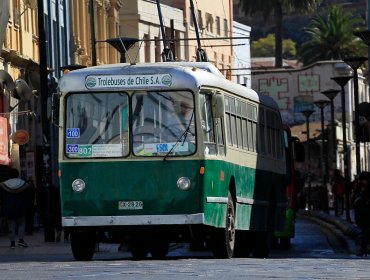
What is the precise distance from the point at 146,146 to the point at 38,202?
2217 centimetres

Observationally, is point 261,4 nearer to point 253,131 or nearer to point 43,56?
point 43,56

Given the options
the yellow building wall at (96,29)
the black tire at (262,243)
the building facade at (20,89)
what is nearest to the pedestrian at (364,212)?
the black tire at (262,243)

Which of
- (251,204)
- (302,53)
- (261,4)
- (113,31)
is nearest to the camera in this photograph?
(251,204)

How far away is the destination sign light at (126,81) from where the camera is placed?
2612cm

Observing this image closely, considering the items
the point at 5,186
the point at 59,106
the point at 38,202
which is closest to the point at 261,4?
the point at 38,202

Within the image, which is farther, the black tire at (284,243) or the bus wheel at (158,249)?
the black tire at (284,243)

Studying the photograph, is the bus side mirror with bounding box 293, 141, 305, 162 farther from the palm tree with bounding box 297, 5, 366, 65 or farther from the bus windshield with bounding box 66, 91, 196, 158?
the palm tree with bounding box 297, 5, 366, 65

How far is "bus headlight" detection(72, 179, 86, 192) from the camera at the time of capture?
85.0 feet

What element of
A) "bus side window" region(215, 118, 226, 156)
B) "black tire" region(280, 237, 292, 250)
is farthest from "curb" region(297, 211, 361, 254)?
"bus side window" region(215, 118, 226, 156)

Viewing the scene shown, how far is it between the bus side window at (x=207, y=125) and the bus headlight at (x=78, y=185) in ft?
6.33

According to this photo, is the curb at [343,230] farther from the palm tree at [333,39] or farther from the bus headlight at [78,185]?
the palm tree at [333,39]

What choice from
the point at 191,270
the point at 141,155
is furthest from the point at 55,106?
the point at 191,270

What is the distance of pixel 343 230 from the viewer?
4828 centimetres

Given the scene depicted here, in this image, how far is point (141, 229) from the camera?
85.0 ft
